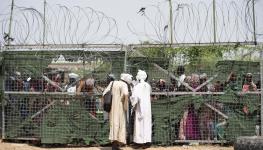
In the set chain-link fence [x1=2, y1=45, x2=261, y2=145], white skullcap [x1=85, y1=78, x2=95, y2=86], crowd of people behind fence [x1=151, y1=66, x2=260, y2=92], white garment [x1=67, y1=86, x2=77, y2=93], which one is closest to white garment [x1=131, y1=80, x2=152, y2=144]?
chain-link fence [x1=2, y1=45, x2=261, y2=145]

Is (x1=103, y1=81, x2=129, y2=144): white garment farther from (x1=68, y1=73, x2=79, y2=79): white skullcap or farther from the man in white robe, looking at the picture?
(x1=68, y1=73, x2=79, y2=79): white skullcap

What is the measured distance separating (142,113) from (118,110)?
629 mm

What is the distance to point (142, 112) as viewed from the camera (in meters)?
11.0

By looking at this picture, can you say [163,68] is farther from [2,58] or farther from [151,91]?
[2,58]

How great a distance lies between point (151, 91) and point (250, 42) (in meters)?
2.36

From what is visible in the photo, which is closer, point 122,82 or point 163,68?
point 122,82

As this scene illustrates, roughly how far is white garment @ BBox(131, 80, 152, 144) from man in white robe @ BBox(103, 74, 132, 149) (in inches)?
14.7

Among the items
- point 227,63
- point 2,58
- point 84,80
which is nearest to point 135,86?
point 84,80

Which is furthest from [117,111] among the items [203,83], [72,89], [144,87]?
[203,83]

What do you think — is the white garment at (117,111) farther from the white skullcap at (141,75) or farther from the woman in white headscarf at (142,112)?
the white skullcap at (141,75)

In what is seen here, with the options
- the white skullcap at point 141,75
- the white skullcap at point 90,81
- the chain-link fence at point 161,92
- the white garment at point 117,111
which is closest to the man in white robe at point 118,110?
the white garment at point 117,111

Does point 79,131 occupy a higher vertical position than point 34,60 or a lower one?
lower

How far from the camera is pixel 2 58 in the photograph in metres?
11.6

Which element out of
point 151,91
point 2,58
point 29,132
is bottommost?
point 29,132
